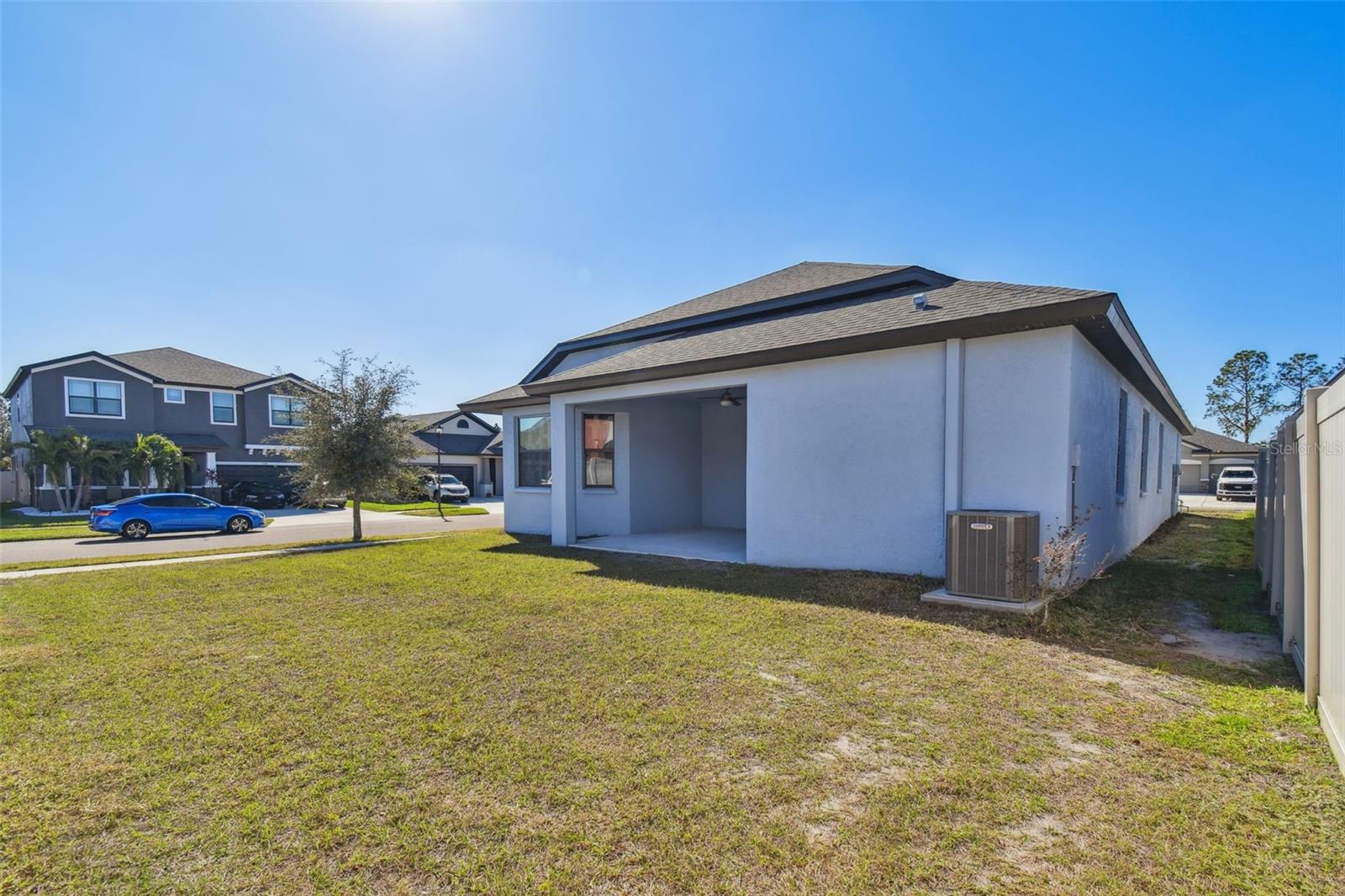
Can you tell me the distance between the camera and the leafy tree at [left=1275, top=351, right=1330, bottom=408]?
5016 cm

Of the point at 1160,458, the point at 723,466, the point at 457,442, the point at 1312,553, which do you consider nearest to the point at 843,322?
the point at 1312,553

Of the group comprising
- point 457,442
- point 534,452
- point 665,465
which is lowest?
point 665,465

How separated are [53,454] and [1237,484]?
177 ft

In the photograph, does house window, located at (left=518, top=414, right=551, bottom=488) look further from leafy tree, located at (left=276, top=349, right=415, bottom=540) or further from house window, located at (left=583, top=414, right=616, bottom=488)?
leafy tree, located at (left=276, top=349, right=415, bottom=540)

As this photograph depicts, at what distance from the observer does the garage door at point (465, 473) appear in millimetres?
38375

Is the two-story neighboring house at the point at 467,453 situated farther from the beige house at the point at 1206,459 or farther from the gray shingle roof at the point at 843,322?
the beige house at the point at 1206,459

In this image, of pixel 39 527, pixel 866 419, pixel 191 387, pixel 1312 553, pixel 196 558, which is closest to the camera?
pixel 1312 553

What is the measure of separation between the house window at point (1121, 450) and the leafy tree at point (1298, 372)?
60.4 m

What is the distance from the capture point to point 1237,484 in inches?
1196

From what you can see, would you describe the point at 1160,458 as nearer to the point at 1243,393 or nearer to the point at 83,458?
the point at 83,458

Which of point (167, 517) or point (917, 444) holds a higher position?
point (917, 444)

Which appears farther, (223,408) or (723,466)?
(223,408)

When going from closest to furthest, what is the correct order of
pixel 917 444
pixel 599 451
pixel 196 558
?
pixel 917 444, pixel 196 558, pixel 599 451

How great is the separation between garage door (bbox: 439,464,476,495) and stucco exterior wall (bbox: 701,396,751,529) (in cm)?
2736
